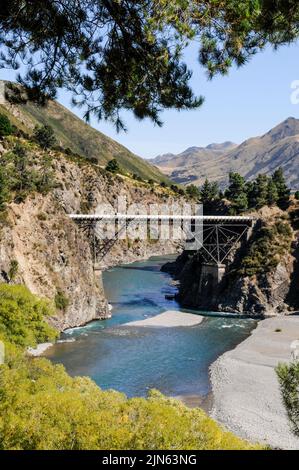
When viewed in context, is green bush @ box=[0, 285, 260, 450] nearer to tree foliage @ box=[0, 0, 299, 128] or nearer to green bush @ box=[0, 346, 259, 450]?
green bush @ box=[0, 346, 259, 450]

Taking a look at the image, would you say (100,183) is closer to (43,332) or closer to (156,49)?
(43,332)

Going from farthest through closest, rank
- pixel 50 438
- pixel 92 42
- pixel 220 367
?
pixel 220 367
pixel 50 438
pixel 92 42

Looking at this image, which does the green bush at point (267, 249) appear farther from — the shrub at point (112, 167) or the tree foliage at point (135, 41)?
the shrub at point (112, 167)

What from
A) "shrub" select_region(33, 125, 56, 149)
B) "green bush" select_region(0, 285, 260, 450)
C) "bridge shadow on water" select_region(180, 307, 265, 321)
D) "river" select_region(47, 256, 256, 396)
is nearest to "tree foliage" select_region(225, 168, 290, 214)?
"bridge shadow on water" select_region(180, 307, 265, 321)

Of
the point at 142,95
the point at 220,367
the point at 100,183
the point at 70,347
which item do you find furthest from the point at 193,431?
the point at 100,183

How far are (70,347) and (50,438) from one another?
39.6 metres

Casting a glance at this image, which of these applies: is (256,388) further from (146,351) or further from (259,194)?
(259,194)

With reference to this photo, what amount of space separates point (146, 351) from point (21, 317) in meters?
21.0

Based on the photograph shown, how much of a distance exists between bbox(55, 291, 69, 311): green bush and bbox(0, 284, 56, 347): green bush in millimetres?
22823

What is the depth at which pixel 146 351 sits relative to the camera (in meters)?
54.1

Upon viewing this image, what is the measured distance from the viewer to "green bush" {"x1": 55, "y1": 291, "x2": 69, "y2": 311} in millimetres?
62469

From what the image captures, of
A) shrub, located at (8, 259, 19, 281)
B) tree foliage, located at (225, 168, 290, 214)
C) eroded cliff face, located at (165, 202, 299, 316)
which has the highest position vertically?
tree foliage, located at (225, 168, 290, 214)

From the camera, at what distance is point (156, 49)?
13016 millimetres

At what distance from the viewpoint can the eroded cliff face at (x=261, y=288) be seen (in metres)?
74.6
